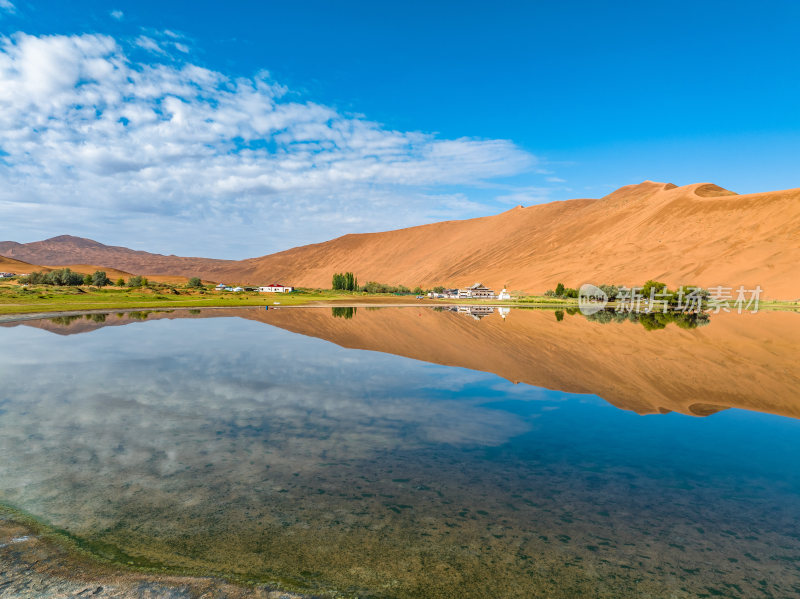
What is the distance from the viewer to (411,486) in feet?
30.2

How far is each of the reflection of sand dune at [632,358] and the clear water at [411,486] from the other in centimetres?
147

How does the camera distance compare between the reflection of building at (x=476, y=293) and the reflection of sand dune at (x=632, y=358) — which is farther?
the reflection of building at (x=476, y=293)

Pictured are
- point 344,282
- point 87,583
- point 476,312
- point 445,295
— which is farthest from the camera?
point 344,282

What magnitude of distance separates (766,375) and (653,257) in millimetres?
143171

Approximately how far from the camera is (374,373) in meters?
21.9

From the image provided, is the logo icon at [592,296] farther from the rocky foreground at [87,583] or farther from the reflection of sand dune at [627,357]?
the rocky foreground at [87,583]

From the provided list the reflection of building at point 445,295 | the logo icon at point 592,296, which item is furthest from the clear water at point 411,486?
the reflection of building at point 445,295

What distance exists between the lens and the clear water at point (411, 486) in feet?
21.2

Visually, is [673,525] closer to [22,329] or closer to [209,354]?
[209,354]

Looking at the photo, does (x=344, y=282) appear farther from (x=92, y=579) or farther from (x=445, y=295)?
(x=92, y=579)

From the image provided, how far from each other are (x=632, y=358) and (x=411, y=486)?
70.6 feet

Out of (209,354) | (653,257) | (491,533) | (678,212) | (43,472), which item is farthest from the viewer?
(678,212)

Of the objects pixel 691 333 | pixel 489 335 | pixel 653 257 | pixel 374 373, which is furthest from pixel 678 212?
pixel 374 373

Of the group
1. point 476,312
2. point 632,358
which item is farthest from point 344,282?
point 632,358
